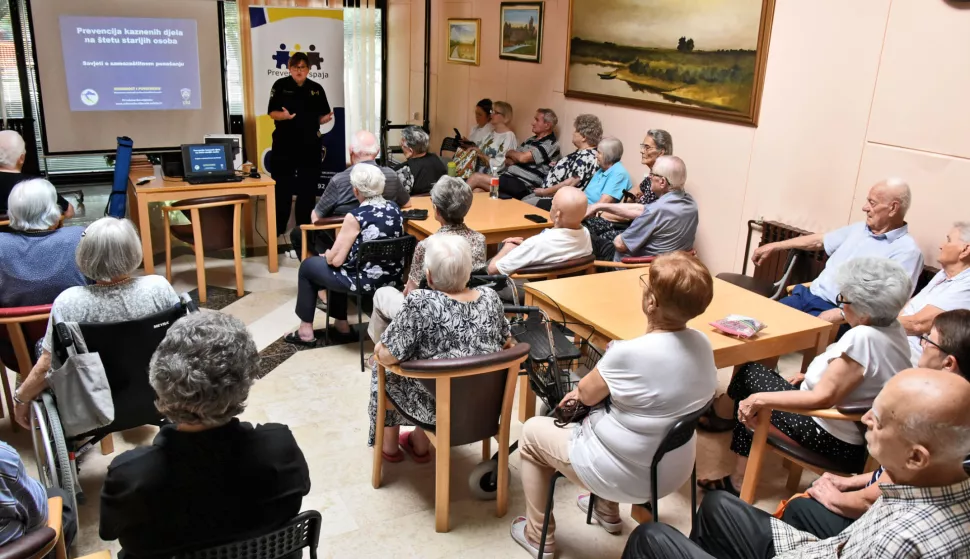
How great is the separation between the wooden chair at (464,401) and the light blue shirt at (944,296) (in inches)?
66.9

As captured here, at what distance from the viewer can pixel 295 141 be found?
6629mm

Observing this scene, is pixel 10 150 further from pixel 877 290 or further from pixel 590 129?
pixel 877 290

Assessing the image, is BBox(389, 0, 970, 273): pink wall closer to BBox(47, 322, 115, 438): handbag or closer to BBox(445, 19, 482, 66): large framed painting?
BBox(445, 19, 482, 66): large framed painting

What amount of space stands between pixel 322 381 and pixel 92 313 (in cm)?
148

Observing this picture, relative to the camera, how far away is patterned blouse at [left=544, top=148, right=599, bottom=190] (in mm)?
5551

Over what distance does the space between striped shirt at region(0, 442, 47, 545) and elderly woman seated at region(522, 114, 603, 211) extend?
4219 mm

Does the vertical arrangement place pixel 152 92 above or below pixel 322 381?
above

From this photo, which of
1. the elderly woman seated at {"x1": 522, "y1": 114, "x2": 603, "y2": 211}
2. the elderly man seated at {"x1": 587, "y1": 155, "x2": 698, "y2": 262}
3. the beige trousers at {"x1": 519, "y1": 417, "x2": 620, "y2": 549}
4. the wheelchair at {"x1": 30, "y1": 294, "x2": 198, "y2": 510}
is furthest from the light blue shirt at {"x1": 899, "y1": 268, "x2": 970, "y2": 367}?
the wheelchair at {"x1": 30, "y1": 294, "x2": 198, "y2": 510}

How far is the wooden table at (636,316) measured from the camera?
2.69 metres

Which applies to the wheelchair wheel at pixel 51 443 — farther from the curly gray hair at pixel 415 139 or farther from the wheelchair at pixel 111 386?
the curly gray hair at pixel 415 139

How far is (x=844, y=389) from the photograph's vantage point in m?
2.30

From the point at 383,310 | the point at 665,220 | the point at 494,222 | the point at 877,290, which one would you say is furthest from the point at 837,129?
the point at 383,310

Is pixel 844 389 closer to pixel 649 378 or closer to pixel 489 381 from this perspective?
pixel 649 378

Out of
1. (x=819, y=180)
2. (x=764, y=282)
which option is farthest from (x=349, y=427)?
(x=819, y=180)
